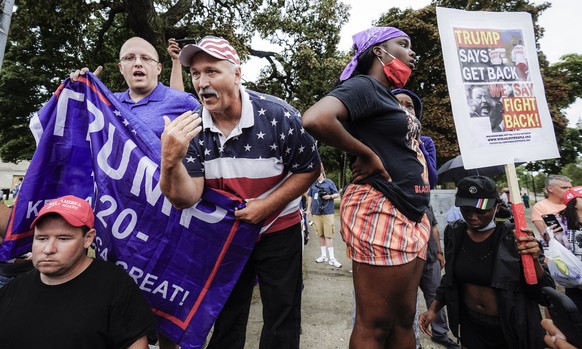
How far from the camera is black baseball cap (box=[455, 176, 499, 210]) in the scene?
2.55 m

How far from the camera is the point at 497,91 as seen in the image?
225 centimetres

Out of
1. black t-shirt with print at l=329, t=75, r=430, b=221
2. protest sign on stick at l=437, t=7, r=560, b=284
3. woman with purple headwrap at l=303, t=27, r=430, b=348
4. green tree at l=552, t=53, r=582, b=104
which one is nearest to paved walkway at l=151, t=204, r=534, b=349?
woman with purple headwrap at l=303, t=27, r=430, b=348

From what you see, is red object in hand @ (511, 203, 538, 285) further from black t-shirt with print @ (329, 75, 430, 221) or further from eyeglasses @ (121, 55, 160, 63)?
eyeglasses @ (121, 55, 160, 63)

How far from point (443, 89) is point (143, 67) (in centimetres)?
1575

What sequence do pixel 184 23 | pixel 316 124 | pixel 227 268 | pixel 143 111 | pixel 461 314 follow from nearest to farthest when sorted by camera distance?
pixel 316 124
pixel 227 268
pixel 143 111
pixel 461 314
pixel 184 23

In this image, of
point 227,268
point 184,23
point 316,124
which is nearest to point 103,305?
point 227,268

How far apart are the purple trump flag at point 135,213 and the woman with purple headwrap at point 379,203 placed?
0.65 m

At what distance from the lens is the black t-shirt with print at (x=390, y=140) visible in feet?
5.34

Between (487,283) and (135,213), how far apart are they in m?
2.64

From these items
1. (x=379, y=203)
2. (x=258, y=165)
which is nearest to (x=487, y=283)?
(x=379, y=203)

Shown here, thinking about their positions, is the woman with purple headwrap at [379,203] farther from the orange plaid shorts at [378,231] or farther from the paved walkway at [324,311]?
the paved walkway at [324,311]

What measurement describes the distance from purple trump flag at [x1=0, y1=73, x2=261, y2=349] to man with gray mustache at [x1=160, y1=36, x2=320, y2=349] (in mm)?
107

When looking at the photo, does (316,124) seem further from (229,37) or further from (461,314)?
(229,37)

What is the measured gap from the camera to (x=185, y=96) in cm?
253
